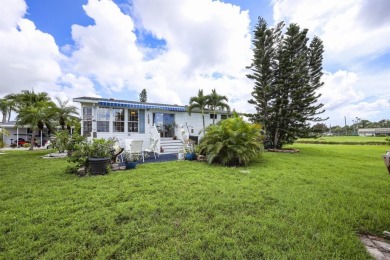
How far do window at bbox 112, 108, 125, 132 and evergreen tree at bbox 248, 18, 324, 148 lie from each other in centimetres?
972

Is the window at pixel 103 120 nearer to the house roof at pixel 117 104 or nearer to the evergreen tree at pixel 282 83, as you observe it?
the house roof at pixel 117 104

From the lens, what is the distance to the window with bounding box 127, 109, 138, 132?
530 inches

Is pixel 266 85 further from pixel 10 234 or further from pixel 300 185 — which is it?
pixel 10 234

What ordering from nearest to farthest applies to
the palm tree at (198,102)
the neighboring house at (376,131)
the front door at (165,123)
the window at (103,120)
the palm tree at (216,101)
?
the window at (103,120)
the front door at (165,123)
the palm tree at (198,102)
the palm tree at (216,101)
the neighboring house at (376,131)

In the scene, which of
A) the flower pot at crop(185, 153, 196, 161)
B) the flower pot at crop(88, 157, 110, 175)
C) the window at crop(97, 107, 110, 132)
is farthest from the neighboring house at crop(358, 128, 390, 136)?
the flower pot at crop(88, 157, 110, 175)

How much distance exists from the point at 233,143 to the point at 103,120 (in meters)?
9.66

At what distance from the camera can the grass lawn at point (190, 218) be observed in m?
2.06

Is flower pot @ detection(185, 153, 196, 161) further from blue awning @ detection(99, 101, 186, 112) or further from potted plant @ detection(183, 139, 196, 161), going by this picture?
blue awning @ detection(99, 101, 186, 112)

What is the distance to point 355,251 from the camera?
2025 mm

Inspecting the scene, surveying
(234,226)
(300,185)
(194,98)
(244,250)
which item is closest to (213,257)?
(244,250)

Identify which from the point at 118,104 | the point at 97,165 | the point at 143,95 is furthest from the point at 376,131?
the point at 97,165

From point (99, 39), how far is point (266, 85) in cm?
1113

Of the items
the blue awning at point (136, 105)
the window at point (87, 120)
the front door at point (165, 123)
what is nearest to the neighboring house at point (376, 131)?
the blue awning at point (136, 105)

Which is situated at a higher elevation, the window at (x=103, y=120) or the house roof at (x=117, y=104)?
the house roof at (x=117, y=104)
